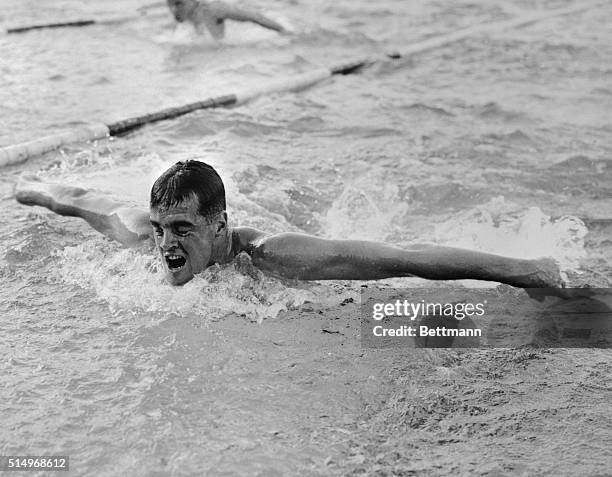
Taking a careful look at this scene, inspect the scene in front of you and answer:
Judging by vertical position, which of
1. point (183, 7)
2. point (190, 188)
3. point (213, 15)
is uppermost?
point (183, 7)

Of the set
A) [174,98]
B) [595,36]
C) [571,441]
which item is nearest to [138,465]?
[571,441]

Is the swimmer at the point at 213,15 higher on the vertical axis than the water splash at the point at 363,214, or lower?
higher

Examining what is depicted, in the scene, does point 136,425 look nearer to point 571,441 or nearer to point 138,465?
point 138,465

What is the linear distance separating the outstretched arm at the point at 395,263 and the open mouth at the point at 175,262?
19.8 inches

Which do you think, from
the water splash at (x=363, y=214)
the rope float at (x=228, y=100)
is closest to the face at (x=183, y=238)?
the water splash at (x=363, y=214)

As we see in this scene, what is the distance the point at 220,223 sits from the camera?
4.73 m

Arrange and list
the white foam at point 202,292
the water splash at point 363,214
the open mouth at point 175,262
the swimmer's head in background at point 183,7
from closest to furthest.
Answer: the open mouth at point 175,262 < the white foam at point 202,292 < the water splash at point 363,214 < the swimmer's head in background at point 183,7

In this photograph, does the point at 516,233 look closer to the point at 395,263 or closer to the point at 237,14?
the point at 395,263

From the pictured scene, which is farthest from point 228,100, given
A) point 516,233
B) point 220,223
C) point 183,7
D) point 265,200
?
point 220,223

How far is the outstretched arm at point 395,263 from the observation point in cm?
443

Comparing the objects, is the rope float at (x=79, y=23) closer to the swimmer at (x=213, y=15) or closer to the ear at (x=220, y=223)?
the swimmer at (x=213, y=15)

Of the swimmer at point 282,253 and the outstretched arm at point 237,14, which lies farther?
the outstretched arm at point 237,14

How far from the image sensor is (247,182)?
684 cm

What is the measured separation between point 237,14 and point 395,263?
26.0ft
